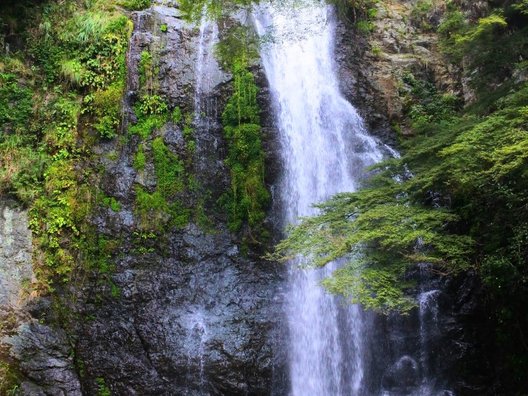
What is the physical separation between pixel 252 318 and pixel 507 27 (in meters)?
7.81

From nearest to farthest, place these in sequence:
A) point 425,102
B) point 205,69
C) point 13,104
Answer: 1. point 13,104
2. point 205,69
3. point 425,102

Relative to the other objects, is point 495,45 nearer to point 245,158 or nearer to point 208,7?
point 245,158

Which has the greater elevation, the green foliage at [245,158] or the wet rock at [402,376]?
the green foliage at [245,158]

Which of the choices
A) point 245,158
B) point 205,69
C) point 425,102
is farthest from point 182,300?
point 425,102

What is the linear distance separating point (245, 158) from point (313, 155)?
165cm

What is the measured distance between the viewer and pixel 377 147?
37.9ft

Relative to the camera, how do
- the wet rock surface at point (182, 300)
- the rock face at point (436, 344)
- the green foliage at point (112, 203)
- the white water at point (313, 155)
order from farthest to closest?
1. the green foliage at point (112, 203)
2. the white water at point (313, 155)
3. the wet rock surface at point (182, 300)
4. the rock face at point (436, 344)

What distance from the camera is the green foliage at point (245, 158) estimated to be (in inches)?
404

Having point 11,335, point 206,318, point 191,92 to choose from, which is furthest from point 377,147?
point 11,335

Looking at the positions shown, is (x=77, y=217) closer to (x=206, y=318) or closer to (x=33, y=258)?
(x=33, y=258)

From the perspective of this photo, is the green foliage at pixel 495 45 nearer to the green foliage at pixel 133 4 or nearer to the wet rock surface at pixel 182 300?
the wet rock surface at pixel 182 300

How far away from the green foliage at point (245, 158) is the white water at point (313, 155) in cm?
58

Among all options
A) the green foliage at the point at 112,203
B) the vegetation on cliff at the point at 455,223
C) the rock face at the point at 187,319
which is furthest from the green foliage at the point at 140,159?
the vegetation on cliff at the point at 455,223

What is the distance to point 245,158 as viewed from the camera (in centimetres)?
1066
